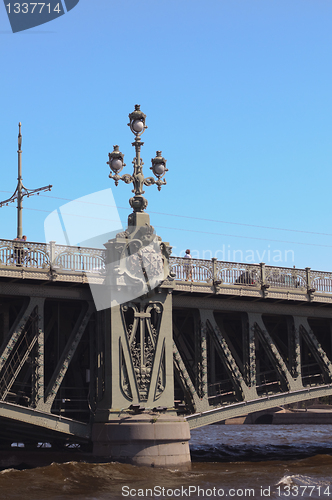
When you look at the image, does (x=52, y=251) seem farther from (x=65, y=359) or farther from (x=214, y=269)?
(x=214, y=269)

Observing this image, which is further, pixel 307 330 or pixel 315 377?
pixel 315 377

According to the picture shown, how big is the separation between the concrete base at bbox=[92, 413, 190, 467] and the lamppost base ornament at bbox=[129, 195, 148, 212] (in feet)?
23.1

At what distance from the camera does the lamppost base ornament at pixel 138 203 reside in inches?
977

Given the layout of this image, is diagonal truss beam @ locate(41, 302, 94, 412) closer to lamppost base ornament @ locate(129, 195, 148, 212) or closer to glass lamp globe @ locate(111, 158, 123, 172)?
A: lamppost base ornament @ locate(129, 195, 148, 212)

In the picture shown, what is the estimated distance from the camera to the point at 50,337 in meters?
26.0

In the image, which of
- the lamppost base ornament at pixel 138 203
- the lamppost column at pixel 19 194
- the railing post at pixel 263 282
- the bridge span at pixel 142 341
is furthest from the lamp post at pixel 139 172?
the lamppost column at pixel 19 194

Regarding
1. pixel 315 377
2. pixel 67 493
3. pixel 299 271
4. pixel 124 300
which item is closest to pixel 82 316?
pixel 124 300

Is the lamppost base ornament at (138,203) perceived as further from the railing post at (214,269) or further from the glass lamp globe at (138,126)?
the railing post at (214,269)

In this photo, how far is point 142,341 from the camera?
24.0 metres

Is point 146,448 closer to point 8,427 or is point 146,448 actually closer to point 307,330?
point 8,427

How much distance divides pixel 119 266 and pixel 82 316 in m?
2.22

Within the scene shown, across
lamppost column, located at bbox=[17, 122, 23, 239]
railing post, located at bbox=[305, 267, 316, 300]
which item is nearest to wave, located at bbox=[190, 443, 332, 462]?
railing post, located at bbox=[305, 267, 316, 300]

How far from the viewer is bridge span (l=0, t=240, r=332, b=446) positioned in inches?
915

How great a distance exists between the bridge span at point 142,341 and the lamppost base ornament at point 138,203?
6.59ft
